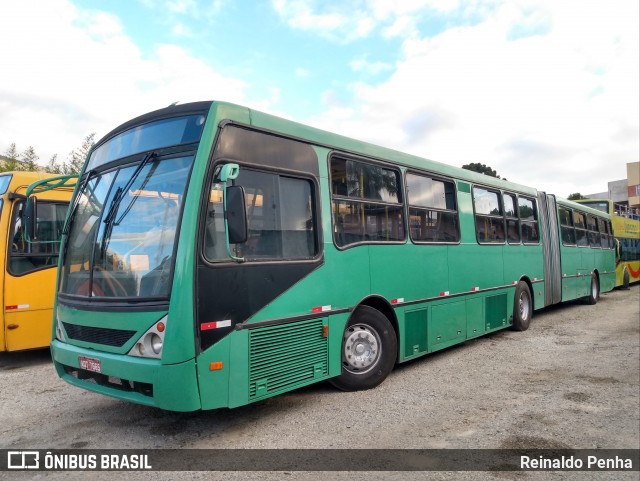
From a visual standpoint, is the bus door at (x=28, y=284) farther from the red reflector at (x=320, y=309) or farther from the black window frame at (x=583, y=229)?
the black window frame at (x=583, y=229)

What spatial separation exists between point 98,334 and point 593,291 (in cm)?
1533

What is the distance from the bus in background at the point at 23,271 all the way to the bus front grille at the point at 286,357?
4.64 meters

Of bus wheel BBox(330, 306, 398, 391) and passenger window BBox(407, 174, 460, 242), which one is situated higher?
passenger window BBox(407, 174, 460, 242)

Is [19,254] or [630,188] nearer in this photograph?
[19,254]

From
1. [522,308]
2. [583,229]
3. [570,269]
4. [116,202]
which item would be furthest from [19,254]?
[583,229]

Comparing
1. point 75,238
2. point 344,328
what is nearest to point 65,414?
point 75,238

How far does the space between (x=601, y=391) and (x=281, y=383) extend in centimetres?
383

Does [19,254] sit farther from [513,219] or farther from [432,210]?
[513,219]

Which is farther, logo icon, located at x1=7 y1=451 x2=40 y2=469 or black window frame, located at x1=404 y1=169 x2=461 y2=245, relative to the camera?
black window frame, located at x1=404 y1=169 x2=461 y2=245

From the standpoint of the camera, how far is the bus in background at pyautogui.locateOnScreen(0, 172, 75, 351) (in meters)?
7.13

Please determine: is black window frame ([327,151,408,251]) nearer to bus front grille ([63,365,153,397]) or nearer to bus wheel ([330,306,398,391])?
bus wheel ([330,306,398,391])

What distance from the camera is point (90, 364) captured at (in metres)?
4.38

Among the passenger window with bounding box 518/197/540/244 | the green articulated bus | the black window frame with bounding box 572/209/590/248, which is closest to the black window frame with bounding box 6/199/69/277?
the green articulated bus

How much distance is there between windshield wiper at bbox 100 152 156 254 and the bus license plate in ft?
3.27
